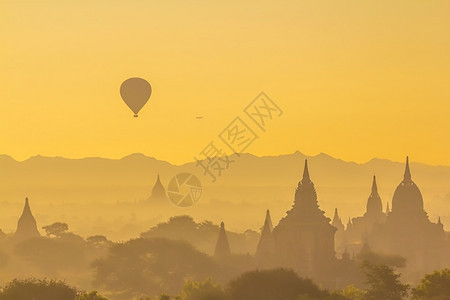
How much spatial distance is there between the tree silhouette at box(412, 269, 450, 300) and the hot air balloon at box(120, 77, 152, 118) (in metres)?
54.6

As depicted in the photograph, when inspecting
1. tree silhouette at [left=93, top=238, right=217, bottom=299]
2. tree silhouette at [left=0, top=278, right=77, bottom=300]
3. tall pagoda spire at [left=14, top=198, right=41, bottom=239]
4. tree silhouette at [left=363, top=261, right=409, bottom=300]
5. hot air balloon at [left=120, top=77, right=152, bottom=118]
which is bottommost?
tree silhouette at [left=0, top=278, right=77, bottom=300]

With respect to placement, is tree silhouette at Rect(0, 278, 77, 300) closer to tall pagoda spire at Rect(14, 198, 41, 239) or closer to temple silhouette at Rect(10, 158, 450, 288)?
temple silhouette at Rect(10, 158, 450, 288)

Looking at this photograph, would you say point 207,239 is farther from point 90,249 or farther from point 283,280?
point 283,280

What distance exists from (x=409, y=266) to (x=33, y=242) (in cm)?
5125

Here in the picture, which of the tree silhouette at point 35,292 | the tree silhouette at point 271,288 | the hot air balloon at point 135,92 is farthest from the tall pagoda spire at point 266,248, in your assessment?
the tree silhouette at point 35,292

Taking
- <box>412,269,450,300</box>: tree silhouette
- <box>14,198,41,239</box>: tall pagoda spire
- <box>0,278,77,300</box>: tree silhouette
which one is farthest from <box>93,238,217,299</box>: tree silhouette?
<box>412,269,450,300</box>: tree silhouette

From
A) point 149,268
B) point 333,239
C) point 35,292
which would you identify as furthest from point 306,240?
point 35,292

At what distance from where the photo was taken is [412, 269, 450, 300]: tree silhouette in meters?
77.4

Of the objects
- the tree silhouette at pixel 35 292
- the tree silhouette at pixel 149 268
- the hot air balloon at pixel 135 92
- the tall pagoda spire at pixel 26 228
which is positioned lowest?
the tree silhouette at pixel 35 292

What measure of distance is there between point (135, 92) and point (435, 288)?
58.4m

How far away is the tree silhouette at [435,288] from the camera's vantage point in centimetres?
7744

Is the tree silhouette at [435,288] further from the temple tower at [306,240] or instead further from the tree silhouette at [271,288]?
the temple tower at [306,240]

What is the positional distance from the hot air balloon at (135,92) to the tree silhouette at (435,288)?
179 ft

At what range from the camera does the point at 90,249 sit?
6353 inches
